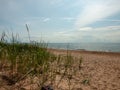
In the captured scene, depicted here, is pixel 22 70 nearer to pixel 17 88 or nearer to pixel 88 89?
pixel 17 88

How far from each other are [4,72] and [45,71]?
2.97ft

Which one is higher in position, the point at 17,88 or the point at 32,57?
the point at 32,57

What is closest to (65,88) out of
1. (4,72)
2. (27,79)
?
(27,79)

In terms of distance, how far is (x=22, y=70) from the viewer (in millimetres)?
3586

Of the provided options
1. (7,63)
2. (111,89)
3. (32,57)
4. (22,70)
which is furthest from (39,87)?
(111,89)

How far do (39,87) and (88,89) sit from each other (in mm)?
1127

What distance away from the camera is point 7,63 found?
421 cm

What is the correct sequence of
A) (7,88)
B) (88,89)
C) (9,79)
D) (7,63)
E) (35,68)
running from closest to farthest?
(7,88)
(9,79)
(88,89)
(35,68)
(7,63)

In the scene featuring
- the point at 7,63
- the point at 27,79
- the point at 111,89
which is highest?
the point at 7,63

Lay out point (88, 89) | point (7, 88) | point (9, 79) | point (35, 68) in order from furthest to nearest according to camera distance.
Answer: point (35, 68) → point (88, 89) → point (9, 79) → point (7, 88)

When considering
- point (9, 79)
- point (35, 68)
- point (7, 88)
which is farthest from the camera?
point (35, 68)

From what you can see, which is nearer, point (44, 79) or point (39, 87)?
point (39, 87)

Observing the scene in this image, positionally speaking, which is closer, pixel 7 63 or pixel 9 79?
pixel 9 79

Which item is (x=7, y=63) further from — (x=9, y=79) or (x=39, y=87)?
(x=39, y=87)
